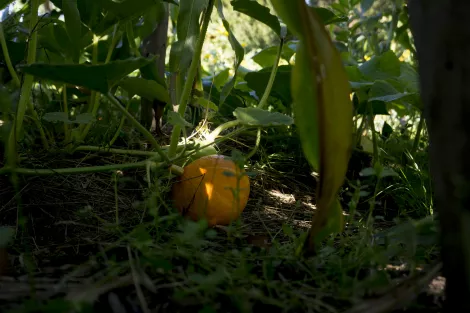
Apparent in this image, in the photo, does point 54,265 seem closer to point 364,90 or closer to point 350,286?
point 350,286

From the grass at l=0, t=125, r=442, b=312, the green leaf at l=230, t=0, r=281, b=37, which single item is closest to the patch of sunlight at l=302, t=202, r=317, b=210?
the grass at l=0, t=125, r=442, b=312

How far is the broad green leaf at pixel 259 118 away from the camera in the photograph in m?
1.10

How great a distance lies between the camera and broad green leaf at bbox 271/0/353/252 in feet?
2.19

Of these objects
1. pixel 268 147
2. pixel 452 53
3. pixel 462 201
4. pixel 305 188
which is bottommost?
pixel 305 188

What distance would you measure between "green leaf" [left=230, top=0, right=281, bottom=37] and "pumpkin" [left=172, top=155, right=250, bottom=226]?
371mm

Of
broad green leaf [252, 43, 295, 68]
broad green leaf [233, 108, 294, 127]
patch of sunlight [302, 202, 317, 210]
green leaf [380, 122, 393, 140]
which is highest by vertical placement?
broad green leaf [252, 43, 295, 68]

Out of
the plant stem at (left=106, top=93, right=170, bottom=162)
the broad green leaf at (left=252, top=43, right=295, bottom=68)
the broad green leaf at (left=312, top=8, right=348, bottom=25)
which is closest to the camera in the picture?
the plant stem at (left=106, top=93, right=170, bottom=162)

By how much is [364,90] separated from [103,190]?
2.39ft

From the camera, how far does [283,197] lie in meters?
1.49

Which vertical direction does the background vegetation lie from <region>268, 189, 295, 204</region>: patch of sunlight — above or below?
above

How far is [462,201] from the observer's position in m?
0.58

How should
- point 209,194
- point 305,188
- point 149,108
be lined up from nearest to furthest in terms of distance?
point 209,194 → point 305,188 → point 149,108

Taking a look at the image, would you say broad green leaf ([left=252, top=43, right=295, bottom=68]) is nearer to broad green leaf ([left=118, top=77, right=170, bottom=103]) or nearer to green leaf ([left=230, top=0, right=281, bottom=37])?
green leaf ([left=230, top=0, right=281, bottom=37])

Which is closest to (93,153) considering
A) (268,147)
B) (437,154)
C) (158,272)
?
(268,147)
